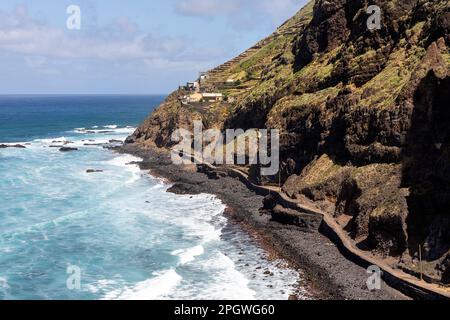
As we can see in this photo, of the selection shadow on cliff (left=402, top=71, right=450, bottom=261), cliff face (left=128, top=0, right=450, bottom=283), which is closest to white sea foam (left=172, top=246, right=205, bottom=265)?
cliff face (left=128, top=0, right=450, bottom=283)

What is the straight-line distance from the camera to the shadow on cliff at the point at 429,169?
34.3 metres

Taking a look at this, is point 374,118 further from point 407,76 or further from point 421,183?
point 421,183

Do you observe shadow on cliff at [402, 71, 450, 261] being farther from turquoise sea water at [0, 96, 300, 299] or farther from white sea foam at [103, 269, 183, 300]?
white sea foam at [103, 269, 183, 300]

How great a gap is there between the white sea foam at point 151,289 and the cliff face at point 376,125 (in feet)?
47.3

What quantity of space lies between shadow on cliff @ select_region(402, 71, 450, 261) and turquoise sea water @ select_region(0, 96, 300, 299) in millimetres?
9241

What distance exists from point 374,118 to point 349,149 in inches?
149

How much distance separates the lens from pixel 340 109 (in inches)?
2016

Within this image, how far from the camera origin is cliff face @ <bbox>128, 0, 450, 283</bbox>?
36.2m

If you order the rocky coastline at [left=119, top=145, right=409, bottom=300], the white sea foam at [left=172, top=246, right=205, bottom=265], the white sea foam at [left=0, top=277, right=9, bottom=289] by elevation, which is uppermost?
the rocky coastline at [left=119, top=145, right=409, bottom=300]

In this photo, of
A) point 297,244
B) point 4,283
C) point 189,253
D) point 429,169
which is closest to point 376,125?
point 429,169

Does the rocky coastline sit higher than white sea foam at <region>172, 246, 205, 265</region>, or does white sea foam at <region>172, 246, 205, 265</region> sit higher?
the rocky coastline

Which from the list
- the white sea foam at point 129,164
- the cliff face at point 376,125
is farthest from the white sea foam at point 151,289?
the white sea foam at point 129,164

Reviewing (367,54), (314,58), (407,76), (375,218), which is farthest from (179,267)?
(314,58)

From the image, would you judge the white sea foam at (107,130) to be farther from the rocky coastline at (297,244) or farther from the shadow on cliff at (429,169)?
the shadow on cliff at (429,169)
